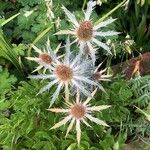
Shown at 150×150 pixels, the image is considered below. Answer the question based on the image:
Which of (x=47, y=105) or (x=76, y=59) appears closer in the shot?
(x=76, y=59)

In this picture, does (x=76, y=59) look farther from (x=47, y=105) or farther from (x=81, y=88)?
(x=47, y=105)

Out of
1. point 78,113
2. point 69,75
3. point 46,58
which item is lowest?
point 78,113

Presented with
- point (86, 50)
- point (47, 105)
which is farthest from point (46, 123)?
point (86, 50)

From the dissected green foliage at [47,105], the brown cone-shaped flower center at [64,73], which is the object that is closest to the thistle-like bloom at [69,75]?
the brown cone-shaped flower center at [64,73]

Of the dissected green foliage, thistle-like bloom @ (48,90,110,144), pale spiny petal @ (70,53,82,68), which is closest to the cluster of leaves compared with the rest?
the dissected green foliage

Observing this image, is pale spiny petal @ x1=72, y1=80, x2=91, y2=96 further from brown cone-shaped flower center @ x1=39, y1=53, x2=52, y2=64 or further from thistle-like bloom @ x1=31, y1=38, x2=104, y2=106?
brown cone-shaped flower center @ x1=39, y1=53, x2=52, y2=64

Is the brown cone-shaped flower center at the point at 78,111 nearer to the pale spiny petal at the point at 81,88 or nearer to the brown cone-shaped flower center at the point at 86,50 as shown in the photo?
the pale spiny petal at the point at 81,88

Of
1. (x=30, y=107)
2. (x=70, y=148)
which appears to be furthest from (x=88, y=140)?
(x=30, y=107)

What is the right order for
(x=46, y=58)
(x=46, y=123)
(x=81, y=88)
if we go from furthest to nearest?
(x=46, y=123), (x=46, y=58), (x=81, y=88)
